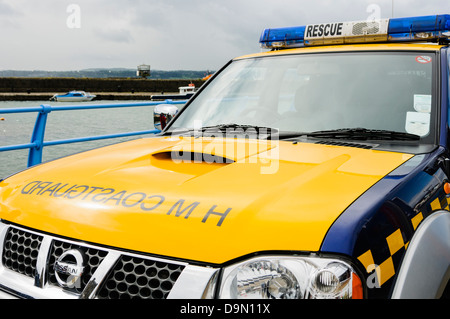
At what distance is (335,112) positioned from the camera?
258cm

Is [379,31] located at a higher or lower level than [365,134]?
higher

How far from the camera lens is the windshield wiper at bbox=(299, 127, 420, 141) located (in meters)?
2.32

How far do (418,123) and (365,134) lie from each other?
0.26 metres

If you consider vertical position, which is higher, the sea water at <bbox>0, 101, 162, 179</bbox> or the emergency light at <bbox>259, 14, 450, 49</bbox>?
the emergency light at <bbox>259, 14, 450, 49</bbox>

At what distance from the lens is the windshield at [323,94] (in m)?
2.47

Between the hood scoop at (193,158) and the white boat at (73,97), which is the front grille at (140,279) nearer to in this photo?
the hood scoop at (193,158)

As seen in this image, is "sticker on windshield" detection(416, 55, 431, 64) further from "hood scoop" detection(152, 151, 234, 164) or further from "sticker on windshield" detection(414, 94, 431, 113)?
"hood scoop" detection(152, 151, 234, 164)

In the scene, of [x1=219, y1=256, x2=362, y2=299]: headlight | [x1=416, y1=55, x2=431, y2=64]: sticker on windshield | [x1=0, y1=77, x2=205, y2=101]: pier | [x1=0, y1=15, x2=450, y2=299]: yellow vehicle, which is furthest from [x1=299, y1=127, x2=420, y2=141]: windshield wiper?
[x1=0, y1=77, x2=205, y2=101]: pier

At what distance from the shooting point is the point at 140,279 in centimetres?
150

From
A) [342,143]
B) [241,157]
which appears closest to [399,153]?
[342,143]

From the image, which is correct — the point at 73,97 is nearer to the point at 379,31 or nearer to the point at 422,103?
the point at 379,31

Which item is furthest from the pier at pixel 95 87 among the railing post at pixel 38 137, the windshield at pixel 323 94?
the windshield at pixel 323 94

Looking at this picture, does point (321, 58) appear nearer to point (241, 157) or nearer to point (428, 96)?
point (428, 96)

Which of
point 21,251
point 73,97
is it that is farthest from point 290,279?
point 73,97
